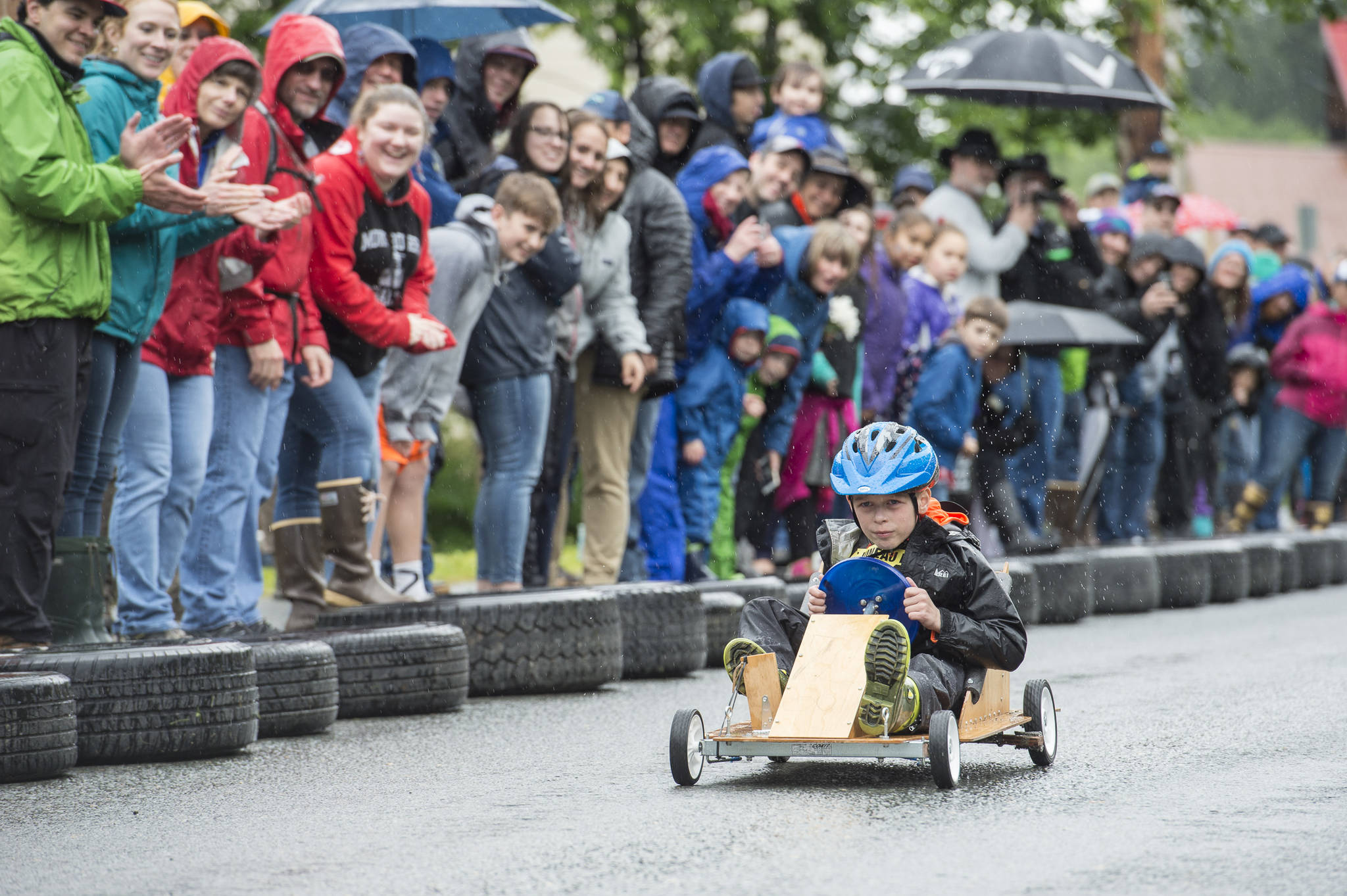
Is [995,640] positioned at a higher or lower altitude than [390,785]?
higher

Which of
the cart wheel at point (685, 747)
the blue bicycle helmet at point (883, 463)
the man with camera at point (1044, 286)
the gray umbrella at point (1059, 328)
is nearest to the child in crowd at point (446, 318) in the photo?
the blue bicycle helmet at point (883, 463)

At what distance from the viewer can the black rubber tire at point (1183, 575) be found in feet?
43.5

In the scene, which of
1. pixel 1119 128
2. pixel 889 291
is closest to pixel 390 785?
pixel 889 291

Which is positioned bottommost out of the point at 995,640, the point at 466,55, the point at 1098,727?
the point at 1098,727

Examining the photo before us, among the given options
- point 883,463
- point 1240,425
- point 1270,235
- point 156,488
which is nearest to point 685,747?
point 883,463

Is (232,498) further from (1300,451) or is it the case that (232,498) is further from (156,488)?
(1300,451)

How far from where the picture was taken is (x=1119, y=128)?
21.7m

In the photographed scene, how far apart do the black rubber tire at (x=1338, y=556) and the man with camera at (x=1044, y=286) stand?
2.75 meters

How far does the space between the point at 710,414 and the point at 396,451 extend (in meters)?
2.49

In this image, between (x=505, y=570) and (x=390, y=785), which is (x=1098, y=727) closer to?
(x=390, y=785)

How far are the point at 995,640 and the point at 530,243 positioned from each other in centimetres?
408

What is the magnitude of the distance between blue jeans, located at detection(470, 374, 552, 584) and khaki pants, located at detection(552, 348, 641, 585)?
2.84 ft

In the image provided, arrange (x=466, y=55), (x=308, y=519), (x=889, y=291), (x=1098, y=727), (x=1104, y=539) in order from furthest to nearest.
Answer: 1. (x=1104, y=539)
2. (x=889, y=291)
3. (x=466, y=55)
4. (x=308, y=519)
5. (x=1098, y=727)

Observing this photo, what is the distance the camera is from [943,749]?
5266 mm
